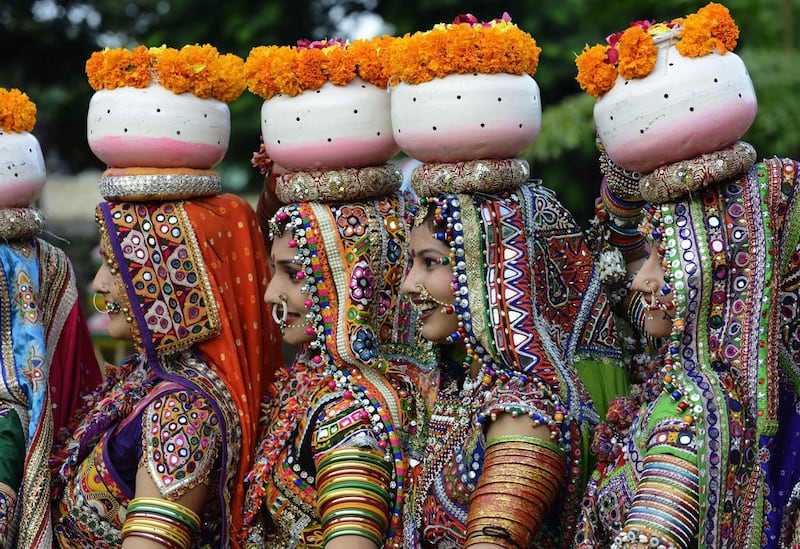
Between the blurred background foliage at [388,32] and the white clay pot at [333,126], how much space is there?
5534 mm

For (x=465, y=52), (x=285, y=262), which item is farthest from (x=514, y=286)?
(x=285, y=262)

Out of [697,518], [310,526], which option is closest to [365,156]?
→ [310,526]

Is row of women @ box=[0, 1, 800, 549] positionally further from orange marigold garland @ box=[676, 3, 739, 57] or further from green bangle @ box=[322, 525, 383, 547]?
orange marigold garland @ box=[676, 3, 739, 57]

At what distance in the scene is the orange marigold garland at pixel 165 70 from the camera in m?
4.31

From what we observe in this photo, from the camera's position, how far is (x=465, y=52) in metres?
3.74

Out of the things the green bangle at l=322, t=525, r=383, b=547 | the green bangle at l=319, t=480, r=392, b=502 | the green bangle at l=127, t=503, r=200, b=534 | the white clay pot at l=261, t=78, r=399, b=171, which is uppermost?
the white clay pot at l=261, t=78, r=399, b=171

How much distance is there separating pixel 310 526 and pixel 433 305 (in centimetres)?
89

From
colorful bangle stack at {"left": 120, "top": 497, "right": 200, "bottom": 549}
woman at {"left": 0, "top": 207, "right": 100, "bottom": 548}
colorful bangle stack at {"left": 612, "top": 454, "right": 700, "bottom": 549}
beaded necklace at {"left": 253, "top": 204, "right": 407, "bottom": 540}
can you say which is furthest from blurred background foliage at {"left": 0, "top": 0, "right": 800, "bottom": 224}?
colorful bangle stack at {"left": 612, "top": 454, "right": 700, "bottom": 549}

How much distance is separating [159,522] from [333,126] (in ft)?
4.70

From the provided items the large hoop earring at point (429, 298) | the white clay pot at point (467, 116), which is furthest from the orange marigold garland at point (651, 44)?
the large hoop earring at point (429, 298)

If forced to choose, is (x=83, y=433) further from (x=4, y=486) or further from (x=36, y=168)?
(x=36, y=168)

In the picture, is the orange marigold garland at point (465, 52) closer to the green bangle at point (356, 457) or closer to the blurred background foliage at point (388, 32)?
the green bangle at point (356, 457)

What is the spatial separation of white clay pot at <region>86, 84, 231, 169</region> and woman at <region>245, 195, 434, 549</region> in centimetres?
42

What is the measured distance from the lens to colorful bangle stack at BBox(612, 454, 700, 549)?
126 inches
